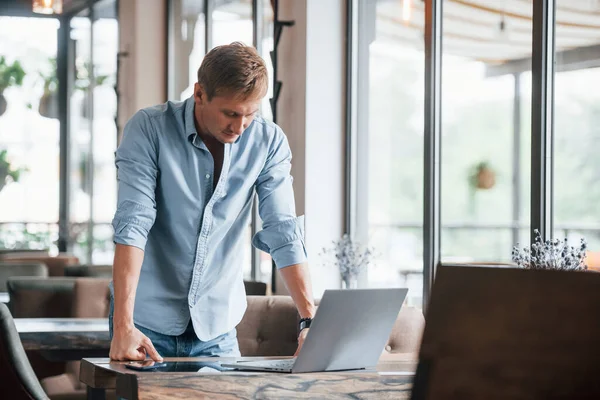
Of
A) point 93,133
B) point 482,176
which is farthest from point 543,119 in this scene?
point 93,133

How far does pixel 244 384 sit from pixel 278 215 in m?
0.64

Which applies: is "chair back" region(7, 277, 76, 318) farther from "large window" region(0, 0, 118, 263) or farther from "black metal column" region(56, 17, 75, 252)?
"black metal column" region(56, 17, 75, 252)

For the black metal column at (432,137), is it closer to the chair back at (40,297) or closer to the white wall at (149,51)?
the chair back at (40,297)

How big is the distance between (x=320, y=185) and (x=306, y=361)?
10.3ft

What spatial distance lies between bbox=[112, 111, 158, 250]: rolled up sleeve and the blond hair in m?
0.20

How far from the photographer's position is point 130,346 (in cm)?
176

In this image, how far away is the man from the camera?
6.22 feet

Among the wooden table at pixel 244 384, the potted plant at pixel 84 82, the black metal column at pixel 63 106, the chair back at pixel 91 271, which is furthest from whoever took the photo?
the black metal column at pixel 63 106

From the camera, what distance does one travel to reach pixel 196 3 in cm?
717

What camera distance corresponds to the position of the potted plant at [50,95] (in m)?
10.7

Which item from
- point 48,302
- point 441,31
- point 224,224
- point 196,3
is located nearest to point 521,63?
point 441,31

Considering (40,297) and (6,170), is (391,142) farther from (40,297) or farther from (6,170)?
(6,170)

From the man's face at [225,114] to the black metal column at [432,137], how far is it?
222 cm

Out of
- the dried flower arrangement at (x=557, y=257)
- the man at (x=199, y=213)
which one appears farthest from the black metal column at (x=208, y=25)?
the man at (x=199, y=213)
